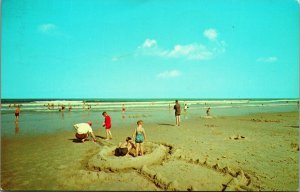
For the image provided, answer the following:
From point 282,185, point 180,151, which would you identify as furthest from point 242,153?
point 282,185

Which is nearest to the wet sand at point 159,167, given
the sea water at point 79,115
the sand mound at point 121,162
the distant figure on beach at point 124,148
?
the sand mound at point 121,162

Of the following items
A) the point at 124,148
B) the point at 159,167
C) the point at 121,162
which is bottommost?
the point at 159,167

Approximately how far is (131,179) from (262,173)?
4168 mm

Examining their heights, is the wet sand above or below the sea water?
below

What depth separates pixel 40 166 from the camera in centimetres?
898

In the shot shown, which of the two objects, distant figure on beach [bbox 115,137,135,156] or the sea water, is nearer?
distant figure on beach [bbox 115,137,135,156]

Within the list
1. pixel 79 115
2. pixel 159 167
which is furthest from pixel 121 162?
pixel 79 115

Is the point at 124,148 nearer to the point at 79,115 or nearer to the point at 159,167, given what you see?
the point at 159,167

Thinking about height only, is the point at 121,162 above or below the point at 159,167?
above

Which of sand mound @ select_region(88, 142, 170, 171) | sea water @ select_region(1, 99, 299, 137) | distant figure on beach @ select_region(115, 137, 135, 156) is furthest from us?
sea water @ select_region(1, 99, 299, 137)

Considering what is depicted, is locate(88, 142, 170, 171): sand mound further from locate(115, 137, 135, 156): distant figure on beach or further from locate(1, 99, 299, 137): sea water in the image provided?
locate(1, 99, 299, 137): sea water

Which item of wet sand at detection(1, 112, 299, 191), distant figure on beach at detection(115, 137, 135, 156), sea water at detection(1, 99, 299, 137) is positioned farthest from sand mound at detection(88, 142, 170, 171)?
sea water at detection(1, 99, 299, 137)

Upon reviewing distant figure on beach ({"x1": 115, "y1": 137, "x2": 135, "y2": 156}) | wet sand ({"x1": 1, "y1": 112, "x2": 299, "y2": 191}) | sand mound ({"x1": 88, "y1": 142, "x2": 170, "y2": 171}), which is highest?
distant figure on beach ({"x1": 115, "y1": 137, "x2": 135, "y2": 156})

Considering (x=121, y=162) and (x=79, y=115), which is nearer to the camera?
(x=121, y=162)
